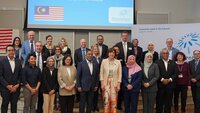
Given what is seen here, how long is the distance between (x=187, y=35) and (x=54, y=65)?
11.4 feet

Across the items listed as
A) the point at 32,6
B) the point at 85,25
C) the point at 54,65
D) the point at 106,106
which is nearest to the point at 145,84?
the point at 106,106

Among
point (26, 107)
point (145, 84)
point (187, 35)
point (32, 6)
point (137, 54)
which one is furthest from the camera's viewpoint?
point (32, 6)

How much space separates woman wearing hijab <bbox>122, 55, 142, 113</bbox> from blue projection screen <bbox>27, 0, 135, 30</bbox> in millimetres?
2897

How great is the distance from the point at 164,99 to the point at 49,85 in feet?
7.08

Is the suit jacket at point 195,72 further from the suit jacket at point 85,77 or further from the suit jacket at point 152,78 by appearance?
the suit jacket at point 85,77

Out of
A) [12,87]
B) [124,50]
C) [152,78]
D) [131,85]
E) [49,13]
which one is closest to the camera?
[12,87]

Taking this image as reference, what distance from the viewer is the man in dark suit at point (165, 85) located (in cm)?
544

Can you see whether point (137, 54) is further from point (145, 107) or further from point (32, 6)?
point (32, 6)

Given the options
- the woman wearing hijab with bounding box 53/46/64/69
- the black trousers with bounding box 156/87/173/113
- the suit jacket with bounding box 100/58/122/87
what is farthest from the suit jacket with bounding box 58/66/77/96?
the black trousers with bounding box 156/87/173/113

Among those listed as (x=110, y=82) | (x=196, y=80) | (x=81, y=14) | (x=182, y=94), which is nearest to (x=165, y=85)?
(x=182, y=94)

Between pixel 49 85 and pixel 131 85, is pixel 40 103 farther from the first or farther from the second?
pixel 131 85

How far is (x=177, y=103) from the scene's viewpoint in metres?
5.78

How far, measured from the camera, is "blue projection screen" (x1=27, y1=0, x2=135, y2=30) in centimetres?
785

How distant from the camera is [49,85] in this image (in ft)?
16.7
